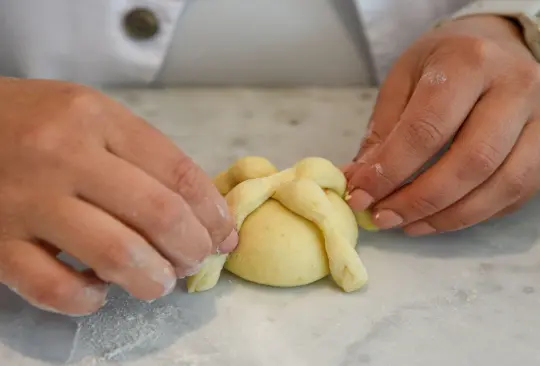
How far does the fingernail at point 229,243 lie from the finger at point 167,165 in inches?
1.3

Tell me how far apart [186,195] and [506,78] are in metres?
0.32

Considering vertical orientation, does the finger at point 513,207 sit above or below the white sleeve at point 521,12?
below

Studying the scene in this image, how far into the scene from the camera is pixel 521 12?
768mm

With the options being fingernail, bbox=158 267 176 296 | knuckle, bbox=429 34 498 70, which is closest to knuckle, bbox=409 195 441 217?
knuckle, bbox=429 34 498 70

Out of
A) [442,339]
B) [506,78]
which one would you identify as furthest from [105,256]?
[506,78]

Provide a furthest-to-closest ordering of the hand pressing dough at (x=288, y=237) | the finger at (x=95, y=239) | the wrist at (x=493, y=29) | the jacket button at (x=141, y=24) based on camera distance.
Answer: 1. the jacket button at (x=141, y=24)
2. the wrist at (x=493, y=29)
3. the hand pressing dough at (x=288, y=237)
4. the finger at (x=95, y=239)

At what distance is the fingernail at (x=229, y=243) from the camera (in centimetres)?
56

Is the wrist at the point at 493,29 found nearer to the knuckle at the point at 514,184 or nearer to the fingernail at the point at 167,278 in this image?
the knuckle at the point at 514,184

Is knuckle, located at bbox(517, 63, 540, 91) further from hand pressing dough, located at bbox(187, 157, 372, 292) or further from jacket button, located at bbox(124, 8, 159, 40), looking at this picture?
jacket button, located at bbox(124, 8, 159, 40)

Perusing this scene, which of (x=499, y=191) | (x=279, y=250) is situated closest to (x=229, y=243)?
(x=279, y=250)

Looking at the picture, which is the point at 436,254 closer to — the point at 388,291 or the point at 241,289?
the point at 388,291

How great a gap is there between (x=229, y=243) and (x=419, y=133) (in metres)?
0.19

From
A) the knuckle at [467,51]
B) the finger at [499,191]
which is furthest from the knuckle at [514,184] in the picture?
the knuckle at [467,51]

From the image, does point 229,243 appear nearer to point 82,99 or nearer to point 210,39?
point 82,99
